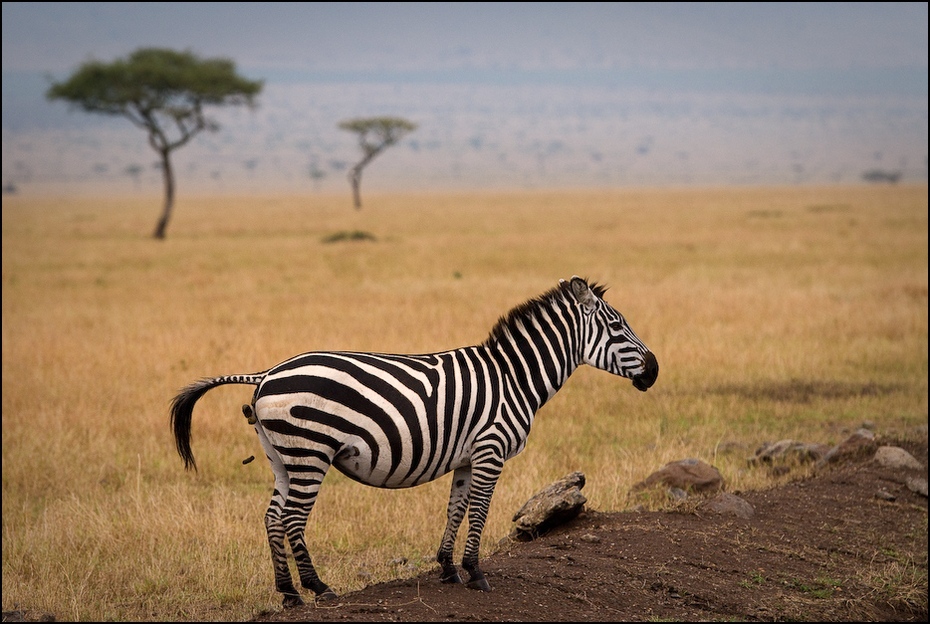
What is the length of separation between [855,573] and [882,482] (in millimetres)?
2533

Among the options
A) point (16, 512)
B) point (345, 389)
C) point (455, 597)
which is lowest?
point (16, 512)

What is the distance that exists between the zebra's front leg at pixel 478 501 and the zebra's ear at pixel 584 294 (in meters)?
1.14

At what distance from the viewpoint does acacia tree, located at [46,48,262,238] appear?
47.8 meters

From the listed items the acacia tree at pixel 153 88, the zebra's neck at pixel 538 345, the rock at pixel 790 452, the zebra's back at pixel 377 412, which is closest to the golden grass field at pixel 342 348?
the rock at pixel 790 452

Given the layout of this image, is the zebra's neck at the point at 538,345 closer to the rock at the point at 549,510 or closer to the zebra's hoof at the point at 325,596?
the zebra's hoof at the point at 325,596

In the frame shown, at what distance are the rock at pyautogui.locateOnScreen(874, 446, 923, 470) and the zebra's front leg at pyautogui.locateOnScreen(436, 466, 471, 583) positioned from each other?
5938mm

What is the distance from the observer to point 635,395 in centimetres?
1405

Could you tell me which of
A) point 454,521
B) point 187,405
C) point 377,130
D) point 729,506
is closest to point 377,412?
point 454,521

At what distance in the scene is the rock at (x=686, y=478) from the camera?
924 centimetres

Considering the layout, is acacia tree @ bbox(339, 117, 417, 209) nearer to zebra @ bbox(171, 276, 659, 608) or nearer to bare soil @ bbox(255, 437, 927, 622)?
bare soil @ bbox(255, 437, 927, 622)

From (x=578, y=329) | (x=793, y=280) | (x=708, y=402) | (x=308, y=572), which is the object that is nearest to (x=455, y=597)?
(x=308, y=572)

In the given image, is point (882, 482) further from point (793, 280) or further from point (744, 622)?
point (793, 280)

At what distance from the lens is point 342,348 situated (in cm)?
1625

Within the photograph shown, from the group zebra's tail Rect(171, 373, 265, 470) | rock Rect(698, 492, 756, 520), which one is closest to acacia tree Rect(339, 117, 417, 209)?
rock Rect(698, 492, 756, 520)
